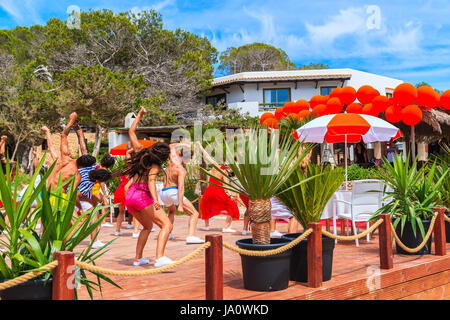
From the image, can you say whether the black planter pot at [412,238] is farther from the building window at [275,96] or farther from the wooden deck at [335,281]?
the building window at [275,96]

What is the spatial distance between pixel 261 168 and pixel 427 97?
1217 cm

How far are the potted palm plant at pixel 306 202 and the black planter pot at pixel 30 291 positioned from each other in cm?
220

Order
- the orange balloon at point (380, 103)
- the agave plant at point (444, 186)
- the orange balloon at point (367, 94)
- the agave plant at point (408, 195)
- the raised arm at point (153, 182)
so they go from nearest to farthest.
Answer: the raised arm at point (153, 182)
the agave plant at point (408, 195)
the agave plant at point (444, 186)
the orange balloon at point (380, 103)
the orange balloon at point (367, 94)

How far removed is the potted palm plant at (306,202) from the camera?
423 centimetres

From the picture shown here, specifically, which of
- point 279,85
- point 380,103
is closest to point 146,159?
point 380,103

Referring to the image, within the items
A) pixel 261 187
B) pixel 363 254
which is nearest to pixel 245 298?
pixel 261 187

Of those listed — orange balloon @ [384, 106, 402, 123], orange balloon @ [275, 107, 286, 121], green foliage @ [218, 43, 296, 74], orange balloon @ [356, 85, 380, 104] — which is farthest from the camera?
green foliage @ [218, 43, 296, 74]

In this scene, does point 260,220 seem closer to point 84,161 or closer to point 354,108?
point 84,161

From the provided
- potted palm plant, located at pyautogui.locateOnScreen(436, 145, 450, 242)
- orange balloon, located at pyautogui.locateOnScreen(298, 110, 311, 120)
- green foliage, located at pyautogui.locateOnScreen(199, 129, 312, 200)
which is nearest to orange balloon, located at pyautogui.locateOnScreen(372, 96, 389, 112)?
orange balloon, located at pyautogui.locateOnScreen(298, 110, 311, 120)

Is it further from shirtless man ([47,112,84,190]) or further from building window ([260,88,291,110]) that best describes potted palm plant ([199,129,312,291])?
building window ([260,88,291,110])

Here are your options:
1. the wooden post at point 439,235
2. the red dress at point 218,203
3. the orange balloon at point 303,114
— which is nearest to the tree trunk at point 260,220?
→ the wooden post at point 439,235

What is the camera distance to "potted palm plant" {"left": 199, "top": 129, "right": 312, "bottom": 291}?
3.86m

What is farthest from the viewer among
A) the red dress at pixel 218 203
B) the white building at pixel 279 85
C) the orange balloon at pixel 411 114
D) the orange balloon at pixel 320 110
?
the white building at pixel 279 85

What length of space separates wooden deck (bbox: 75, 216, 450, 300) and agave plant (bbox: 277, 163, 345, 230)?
657 mm
